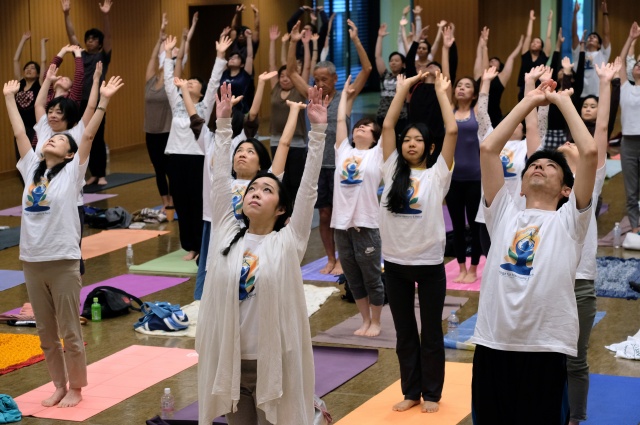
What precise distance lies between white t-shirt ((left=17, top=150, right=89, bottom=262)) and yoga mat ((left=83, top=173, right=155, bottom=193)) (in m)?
8.15

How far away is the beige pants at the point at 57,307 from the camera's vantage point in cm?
609

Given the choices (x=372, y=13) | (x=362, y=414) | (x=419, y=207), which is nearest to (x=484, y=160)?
(x=419, y=207)

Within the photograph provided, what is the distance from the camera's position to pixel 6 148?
1573 cm

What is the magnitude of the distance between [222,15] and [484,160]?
58.7 ft

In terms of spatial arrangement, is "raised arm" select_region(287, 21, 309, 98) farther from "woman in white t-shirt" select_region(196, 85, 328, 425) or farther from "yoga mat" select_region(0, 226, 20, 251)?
"woman in white t-shirt" select_region(196, 85, 328, 425)

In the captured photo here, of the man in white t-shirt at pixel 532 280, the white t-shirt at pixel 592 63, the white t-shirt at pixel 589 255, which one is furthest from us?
the white t-shirt at pixel 592 63

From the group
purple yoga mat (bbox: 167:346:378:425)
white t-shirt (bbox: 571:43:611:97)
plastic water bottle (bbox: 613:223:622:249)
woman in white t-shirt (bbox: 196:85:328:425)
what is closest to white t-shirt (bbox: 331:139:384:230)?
purple yoga mat (bbox: 167:346:378:425)

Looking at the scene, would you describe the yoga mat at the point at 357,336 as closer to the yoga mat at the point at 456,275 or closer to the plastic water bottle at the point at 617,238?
the yoga mat at the point at 456,275

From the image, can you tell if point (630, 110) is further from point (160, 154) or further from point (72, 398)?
point (72, 398)

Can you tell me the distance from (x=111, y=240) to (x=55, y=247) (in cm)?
525

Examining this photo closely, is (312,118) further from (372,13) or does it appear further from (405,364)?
(372,13)

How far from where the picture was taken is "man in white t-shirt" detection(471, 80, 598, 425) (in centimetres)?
428

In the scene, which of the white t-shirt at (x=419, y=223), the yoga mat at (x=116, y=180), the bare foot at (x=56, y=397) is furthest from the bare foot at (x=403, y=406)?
the yoga mat at (x=116, y=180)

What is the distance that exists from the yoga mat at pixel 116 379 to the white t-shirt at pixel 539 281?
285 cm
